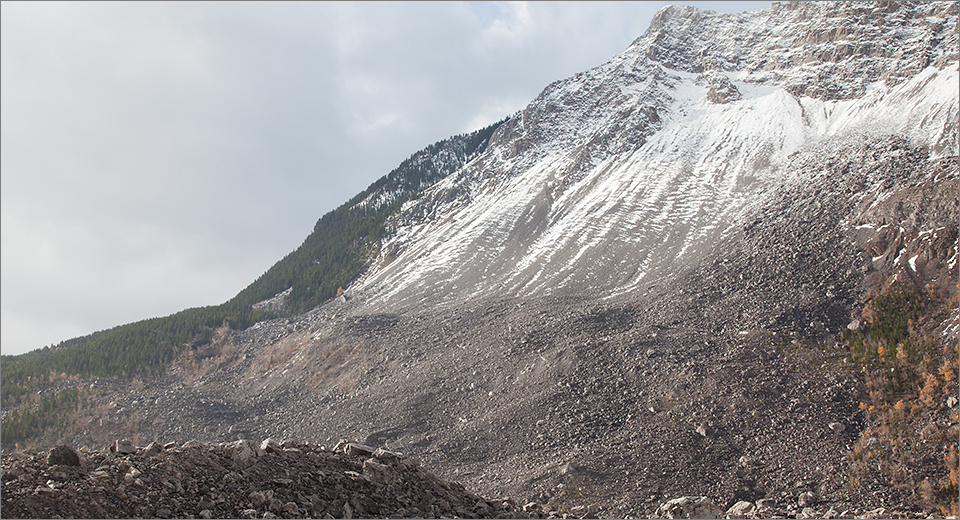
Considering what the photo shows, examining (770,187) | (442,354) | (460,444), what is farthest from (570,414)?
(770,187)

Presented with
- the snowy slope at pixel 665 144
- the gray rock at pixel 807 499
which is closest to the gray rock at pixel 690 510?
the gray rock at pixel 807 499

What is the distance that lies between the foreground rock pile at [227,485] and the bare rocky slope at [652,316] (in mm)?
257

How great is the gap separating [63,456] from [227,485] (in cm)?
386

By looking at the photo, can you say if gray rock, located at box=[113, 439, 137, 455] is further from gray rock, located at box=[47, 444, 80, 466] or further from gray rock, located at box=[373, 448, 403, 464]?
gray rock, located at box=[373, 448, 403, 464]

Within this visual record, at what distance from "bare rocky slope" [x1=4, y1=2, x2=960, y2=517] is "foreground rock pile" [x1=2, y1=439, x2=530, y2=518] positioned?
0.26m

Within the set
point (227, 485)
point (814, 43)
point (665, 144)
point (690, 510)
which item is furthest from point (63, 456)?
point (814, 43)

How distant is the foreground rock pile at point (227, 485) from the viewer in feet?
43.8

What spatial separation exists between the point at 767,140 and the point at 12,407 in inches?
3799

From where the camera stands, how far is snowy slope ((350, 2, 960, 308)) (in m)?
66.9

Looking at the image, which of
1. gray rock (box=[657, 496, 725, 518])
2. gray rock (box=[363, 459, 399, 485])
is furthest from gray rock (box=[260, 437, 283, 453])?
gray rock (box=[657, 496, 725, 518])

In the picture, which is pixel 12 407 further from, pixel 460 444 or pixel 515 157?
pixel 515 157

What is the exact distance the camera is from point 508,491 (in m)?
32.4

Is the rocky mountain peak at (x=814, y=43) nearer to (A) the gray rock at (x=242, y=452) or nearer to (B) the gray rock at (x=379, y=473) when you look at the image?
(B) the gray rock at (x=379, y=473)

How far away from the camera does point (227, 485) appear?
15.3 metres
